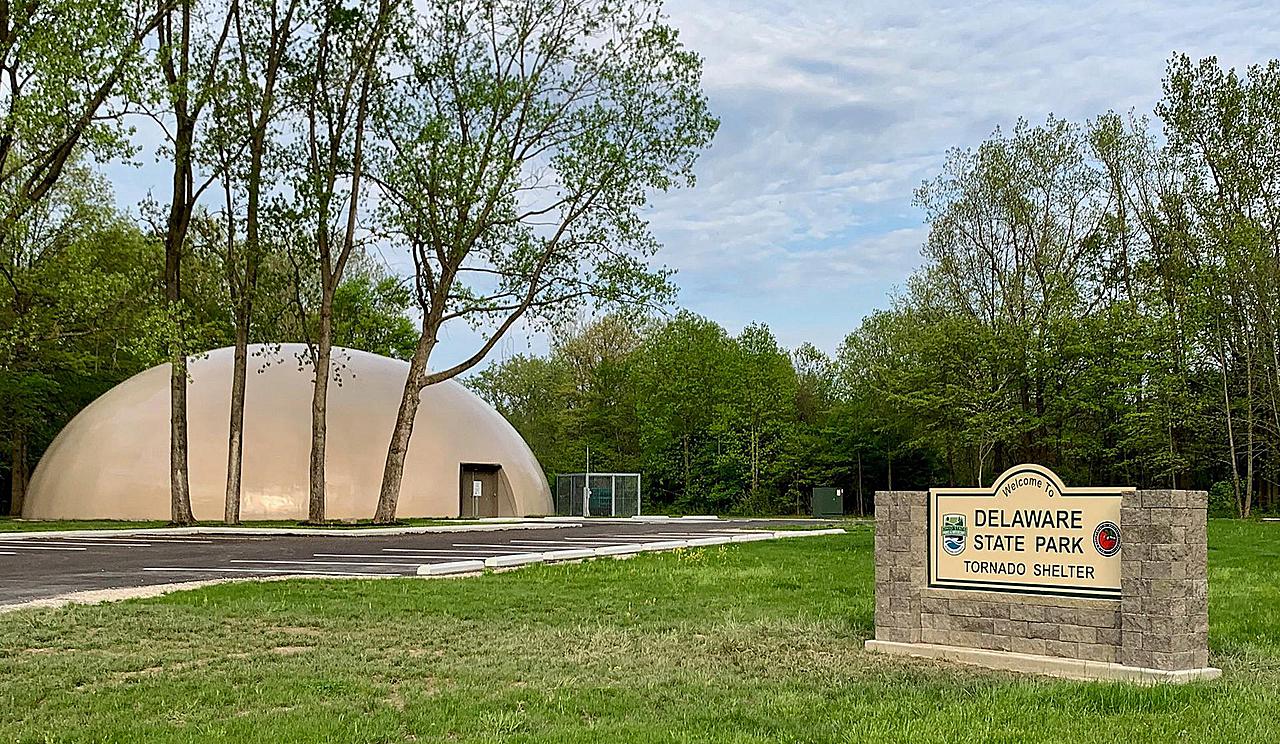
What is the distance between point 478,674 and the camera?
8.10m

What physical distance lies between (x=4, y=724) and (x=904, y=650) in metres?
6.00

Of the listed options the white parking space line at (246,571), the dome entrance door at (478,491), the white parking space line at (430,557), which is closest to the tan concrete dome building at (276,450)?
the dome entrance door at (478,491)

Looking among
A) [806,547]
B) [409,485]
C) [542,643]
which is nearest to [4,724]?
[542,643]

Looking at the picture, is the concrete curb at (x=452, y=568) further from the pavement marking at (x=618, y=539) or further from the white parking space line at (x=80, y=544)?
the white parking space line at (x=80, y=544)

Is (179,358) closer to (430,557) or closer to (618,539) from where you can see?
(618,539)

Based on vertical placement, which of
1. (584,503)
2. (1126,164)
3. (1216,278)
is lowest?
(584,503)

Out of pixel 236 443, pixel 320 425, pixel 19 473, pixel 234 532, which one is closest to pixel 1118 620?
pixel 234 532

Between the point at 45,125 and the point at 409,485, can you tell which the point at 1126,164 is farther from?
the point at 45,125

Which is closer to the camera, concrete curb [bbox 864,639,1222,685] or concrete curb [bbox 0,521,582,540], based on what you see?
concrete curb [bbox 864,639,1222,685]

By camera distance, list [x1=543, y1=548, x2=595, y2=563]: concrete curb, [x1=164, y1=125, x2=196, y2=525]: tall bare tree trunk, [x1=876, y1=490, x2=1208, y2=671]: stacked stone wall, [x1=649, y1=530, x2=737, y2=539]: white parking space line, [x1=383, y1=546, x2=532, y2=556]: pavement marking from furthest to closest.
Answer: [x1=164, y1=125, x2=196, y2=525]: tall bare tree trunk
[x1=649, y1=530, x2=737, y2=539]: white parking space line
[x1=383, y1=546, x2=532, y2=556]: pavement marking
[x1=543, y1=548, x2=595, y2=563]: concrete curb
[x1=876, y1=490, x2=1208, y2=671]: stacked stone wall

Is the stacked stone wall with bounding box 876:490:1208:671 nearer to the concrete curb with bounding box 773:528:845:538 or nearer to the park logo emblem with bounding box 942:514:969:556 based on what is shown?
the park logo emblem with bounding box 942:514:969:556

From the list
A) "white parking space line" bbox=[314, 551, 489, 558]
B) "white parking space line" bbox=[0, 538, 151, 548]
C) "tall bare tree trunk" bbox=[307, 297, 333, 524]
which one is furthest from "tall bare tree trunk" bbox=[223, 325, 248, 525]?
"white parking space line" bbox=[314, 551, 489, 558]

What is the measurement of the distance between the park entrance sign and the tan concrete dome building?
2809cm

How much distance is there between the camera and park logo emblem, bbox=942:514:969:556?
9.38 metres
